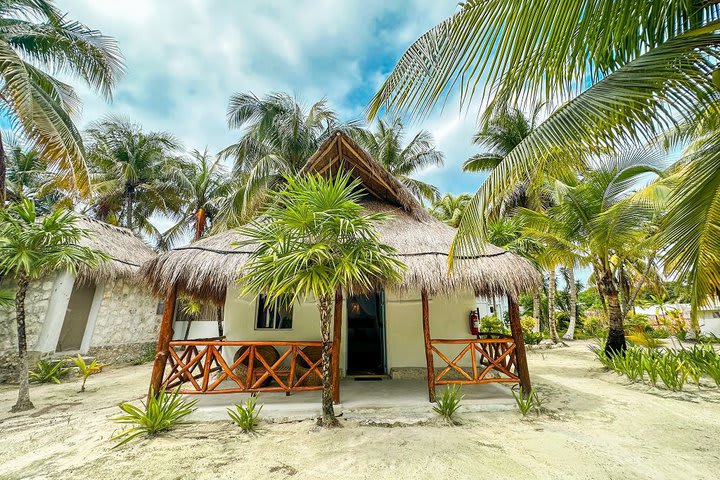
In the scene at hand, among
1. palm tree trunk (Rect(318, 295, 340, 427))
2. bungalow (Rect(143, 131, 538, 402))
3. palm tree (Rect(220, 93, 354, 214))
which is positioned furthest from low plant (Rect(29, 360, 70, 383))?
palm tree trunk (Rect(318, 295, 340, 427))

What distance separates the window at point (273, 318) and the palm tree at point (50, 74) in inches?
165

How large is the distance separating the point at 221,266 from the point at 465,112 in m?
3.78

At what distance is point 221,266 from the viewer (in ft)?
14.2

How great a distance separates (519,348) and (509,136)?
1122 centimetres

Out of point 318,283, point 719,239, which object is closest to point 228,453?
point 318,283

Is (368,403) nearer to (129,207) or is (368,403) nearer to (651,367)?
(651,367)

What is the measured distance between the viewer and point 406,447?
10.2ft

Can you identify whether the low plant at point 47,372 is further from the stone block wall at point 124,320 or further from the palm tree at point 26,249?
the palm tree at point 26,249

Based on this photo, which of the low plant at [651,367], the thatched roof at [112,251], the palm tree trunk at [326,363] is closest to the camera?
the palm tree trunk at [326,363]

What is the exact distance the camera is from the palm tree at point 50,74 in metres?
5.01

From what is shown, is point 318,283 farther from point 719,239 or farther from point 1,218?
point 1,218

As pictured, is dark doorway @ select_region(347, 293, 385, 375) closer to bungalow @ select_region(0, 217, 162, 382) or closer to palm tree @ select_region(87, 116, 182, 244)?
bungalow @ select_region(0, 217, 162, 382)

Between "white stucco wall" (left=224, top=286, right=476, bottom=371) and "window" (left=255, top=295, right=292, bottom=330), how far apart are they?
4.2 inches

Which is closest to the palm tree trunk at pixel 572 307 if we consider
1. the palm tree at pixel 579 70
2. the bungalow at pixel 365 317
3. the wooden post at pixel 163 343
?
the bungalow at pixel 365 317
